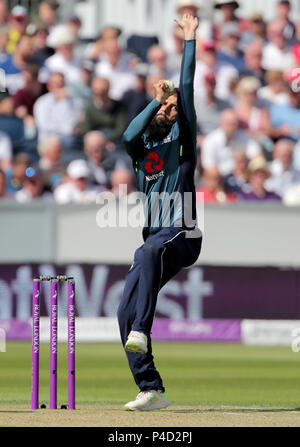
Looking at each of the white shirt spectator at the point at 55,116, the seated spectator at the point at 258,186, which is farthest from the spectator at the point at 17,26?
the seated spectator at the point at 258,186

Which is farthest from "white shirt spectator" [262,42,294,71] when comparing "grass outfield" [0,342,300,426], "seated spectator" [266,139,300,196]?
"grass outfield" [0,342,300,426]

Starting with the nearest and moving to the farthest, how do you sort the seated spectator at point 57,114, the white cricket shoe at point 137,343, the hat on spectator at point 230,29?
the white cricket shoe at point 137,343 < the seated spectator at point 57,114 < the hat on spectator at point 230,29

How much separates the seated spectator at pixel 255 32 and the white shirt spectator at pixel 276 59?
262mm

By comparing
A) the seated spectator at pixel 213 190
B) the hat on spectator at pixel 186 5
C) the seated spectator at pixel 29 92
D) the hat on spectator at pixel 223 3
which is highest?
the hat on spectator at pixel 223 3

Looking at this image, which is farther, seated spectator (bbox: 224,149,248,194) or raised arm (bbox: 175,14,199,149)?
seated spectator (bbox: 224,149,248,194)

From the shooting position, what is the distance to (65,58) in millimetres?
17984

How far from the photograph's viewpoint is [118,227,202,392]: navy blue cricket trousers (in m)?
7.91

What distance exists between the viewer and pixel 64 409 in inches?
322

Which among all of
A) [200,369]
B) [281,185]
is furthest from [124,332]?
[281,185]

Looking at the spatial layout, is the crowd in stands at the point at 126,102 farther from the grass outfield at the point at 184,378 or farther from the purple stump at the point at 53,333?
the purple stump at the point at 53,333

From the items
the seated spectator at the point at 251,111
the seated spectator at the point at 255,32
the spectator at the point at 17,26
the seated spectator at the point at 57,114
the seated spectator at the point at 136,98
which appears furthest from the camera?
the seated spectator at the point at 255,32

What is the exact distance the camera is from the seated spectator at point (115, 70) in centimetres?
1795

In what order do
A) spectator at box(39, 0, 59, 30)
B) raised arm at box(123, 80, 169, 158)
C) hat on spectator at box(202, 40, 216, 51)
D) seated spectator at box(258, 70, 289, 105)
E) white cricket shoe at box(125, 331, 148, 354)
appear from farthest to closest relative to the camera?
1. spectator at box(39, 0, 59, 30)
2. seated spectator at box(258, 70, 289, 105)
3. hat on spectator at box(202, 40, 216, 51)
4. raised arm at box(123, 80, 169, 158)
5. white cricket shoe at box(125, 331, 148, 354)

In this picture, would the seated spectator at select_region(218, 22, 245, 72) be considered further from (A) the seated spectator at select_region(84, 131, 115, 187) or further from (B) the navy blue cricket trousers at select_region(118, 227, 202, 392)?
(B) the navy blue cricket trousers at select_region(118, 227, 202, 392)
